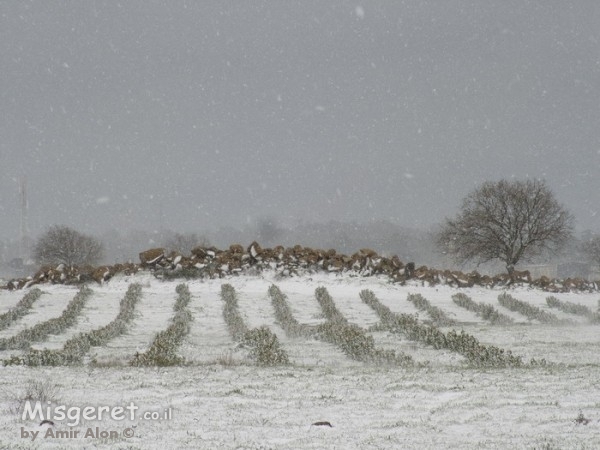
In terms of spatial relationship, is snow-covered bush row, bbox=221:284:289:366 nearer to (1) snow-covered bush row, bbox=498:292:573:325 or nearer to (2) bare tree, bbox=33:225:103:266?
(1) snow-covered bush row, bbox=498:292:573:325

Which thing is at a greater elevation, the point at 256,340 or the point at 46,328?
the point at 256,340

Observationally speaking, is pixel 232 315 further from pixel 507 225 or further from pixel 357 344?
pixel 507 225

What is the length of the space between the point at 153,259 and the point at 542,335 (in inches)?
583

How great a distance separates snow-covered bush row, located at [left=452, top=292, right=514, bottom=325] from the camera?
17.9m

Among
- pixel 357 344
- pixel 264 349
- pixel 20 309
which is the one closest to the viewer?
pixel 264 349

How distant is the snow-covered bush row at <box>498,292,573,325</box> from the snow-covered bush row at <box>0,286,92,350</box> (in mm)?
12693

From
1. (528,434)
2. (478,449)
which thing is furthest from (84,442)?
(528,434)

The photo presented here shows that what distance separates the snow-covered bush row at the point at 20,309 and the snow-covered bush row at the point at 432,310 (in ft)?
35.8

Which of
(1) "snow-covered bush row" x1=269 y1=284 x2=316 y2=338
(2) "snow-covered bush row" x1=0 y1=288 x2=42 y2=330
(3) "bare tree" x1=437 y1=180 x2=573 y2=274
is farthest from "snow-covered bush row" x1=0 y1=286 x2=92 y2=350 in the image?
(3) "bare tree" x1=437 y1=180 x2=573 y2=274

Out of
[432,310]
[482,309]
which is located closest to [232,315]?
[432,310]

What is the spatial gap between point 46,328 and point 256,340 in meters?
5.16

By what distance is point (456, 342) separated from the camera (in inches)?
497

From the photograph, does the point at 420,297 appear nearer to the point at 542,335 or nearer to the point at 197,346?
the point at 542,335

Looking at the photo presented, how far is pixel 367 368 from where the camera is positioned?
10.7 m
